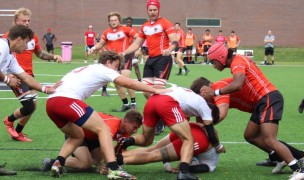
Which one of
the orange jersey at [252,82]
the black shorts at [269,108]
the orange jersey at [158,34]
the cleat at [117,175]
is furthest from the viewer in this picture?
the orange jersey at [158,34]

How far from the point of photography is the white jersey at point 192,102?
23.0 ft

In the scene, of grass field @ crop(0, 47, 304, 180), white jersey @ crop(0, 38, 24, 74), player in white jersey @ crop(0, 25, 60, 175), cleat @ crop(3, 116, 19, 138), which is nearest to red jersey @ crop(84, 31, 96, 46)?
grass field @ crop(0, 47, 304, 180)

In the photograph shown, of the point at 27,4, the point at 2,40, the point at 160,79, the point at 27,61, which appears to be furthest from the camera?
the point at 27,4

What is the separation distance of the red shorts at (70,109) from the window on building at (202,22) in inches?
1626

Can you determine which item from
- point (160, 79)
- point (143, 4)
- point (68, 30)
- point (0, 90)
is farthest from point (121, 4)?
point (160, 79)

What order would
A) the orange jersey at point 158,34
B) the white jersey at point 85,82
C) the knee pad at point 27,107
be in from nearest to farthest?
the white jersey at point 85,82, the knee pad at point 27,107, the orange jersey at point 158,34

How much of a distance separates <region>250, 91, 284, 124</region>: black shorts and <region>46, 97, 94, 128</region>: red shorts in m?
2.09

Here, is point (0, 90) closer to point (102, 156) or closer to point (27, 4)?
point (102, 156)

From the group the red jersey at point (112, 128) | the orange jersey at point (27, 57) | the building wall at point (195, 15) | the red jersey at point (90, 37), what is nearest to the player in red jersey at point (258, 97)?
the red jersey at point (112, 128)

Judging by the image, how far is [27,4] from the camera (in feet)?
151

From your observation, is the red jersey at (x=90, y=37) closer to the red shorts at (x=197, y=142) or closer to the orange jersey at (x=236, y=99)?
the orange jersey at (x=236, y=99)

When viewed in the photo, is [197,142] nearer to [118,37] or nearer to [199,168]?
[199,168]

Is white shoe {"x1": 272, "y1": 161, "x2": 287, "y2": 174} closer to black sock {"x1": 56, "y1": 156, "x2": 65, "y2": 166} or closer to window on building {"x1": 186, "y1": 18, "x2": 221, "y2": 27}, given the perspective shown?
black sock {"x1": 56, "y1": 156, "x2": 65, "y2": 166}

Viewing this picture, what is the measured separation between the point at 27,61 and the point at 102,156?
3.49m
